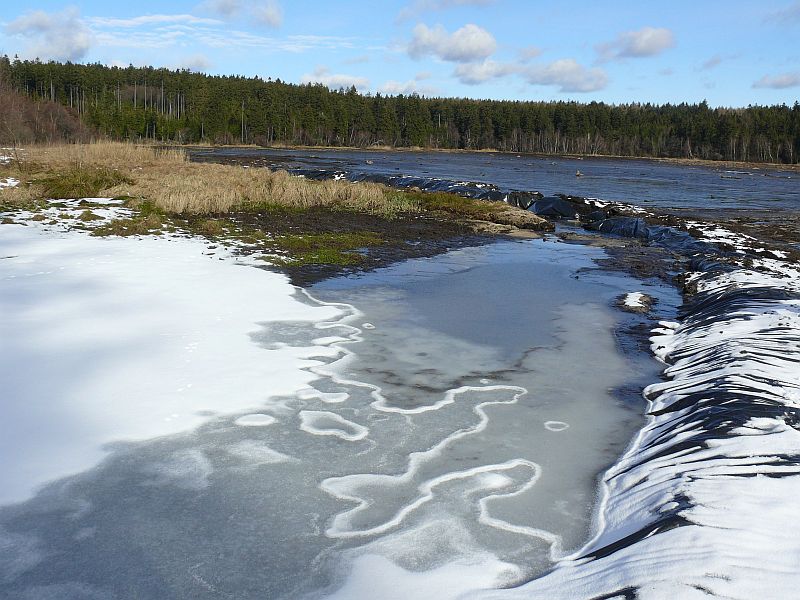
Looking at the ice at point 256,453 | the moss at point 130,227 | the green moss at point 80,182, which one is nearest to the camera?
the ice at point 256,453

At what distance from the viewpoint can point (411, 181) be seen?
3291 cm

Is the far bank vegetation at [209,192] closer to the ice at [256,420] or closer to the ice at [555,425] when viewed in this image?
the ice at [256,420]

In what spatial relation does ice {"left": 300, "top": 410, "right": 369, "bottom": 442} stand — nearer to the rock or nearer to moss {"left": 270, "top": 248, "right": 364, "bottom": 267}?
moss {"left": 270, "top": 248, "right": 364, "bottom": 267}

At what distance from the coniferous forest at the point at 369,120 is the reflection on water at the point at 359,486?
87.5 meters

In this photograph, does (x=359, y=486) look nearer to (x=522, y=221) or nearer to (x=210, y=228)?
(x=210, y=228)

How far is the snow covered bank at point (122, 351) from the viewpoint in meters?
5.19

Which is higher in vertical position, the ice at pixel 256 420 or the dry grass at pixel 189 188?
the dry grass at pixel 189 188

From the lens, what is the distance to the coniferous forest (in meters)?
94.8

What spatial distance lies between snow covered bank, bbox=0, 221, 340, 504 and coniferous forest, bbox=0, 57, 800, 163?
82773mm

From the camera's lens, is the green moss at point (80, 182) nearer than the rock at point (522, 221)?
Yes

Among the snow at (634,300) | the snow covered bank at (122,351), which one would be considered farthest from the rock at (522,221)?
the snow covered bank at (122,351)

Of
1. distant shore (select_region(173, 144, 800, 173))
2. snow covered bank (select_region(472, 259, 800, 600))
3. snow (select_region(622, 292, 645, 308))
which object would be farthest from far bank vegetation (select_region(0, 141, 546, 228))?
distant shore (select_region(173, 144, 800, 173))

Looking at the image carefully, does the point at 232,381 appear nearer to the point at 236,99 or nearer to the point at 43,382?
the point at 43,382

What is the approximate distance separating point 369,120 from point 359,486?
→ 10912 cm
